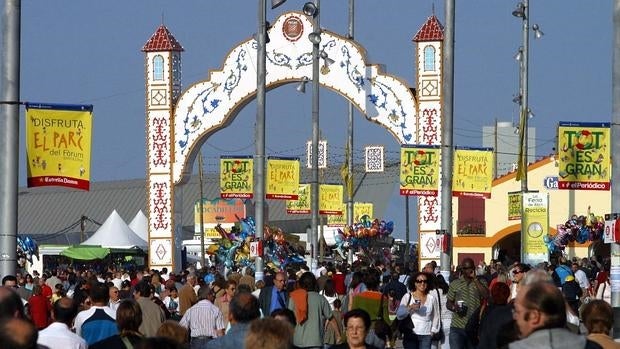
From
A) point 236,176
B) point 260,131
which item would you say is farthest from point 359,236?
point 260,131

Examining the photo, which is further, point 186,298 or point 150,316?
point 186,298

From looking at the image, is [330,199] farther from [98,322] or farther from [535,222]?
[98,322]

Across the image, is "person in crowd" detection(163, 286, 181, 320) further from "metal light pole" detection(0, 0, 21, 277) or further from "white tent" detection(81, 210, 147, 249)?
"white tent" detection(81, 210, 147, 249)

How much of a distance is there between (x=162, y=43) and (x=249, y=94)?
3.00 m

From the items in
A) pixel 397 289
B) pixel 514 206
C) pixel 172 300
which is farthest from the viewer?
pixel 514 206

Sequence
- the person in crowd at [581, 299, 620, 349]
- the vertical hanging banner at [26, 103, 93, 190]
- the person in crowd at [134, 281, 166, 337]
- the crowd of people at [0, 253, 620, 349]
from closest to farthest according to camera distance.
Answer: the crowd of people at [0, 253, 620, 349]
the person in crowd at [581, 299, 620, 349]
the person in crowd at [134, 281, 166, 337]
the vertical hanging banner at [26, 103, 93, 190]

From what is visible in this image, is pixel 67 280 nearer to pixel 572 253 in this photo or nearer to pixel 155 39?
pixel 155 39

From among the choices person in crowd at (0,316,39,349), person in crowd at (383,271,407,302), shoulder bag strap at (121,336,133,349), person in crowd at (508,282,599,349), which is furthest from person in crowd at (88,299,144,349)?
person in crowd at (383,271,407,302)

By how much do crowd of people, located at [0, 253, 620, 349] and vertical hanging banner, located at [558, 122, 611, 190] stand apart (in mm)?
5389

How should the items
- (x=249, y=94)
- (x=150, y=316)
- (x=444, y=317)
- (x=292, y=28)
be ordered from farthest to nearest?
1. (x=249, y=94)
2. (x=292, y=28)
3. (x=444, y=317)
4. (x=150, y=316)

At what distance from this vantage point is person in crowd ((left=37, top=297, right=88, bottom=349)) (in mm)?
12016

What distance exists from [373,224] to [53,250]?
15.7 metres

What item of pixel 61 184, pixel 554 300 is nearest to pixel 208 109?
pixel 61 184

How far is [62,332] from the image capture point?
12.2m
